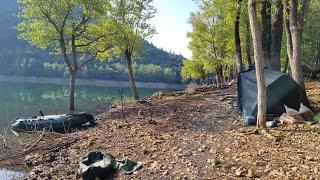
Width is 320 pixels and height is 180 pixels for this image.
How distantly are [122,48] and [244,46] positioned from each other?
1482cm

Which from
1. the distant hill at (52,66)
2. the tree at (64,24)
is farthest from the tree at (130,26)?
the distant hill at (52,66)

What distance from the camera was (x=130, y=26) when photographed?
35.7m

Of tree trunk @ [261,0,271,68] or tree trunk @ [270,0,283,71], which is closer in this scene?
tree trunk @ [270,0,283,71]

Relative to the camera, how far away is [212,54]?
4931 centimetres

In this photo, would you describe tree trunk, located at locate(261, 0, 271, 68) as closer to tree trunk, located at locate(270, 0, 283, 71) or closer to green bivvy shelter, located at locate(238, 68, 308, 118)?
tree trunk, located at locate(270, 0, 283, 71)

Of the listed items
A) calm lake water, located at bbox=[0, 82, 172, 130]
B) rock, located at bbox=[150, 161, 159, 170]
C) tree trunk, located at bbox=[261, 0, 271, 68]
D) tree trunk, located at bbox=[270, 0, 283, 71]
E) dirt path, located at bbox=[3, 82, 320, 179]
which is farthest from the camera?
calm lake water, located at bbox=[0, 82, 172, 130]

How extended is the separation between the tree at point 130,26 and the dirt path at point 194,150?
49.3 feet

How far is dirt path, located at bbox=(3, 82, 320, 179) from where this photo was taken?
995 cm

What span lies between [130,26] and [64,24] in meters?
7.49

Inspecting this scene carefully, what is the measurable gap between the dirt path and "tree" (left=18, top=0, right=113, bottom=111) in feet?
39.8

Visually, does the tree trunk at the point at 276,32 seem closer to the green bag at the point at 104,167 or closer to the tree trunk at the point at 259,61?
the tree trunk at the point at 259,61

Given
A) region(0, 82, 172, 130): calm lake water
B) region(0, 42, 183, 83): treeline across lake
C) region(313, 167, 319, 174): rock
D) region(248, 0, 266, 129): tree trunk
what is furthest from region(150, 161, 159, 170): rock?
region(0, 42, 183, 83): treeline across lake

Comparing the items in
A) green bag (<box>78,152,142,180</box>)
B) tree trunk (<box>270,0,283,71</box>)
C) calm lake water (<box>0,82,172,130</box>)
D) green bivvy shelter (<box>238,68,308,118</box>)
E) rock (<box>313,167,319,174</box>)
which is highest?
tree trunk (<box>270,0,283,71</box>)

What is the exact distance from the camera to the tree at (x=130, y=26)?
3384cm
